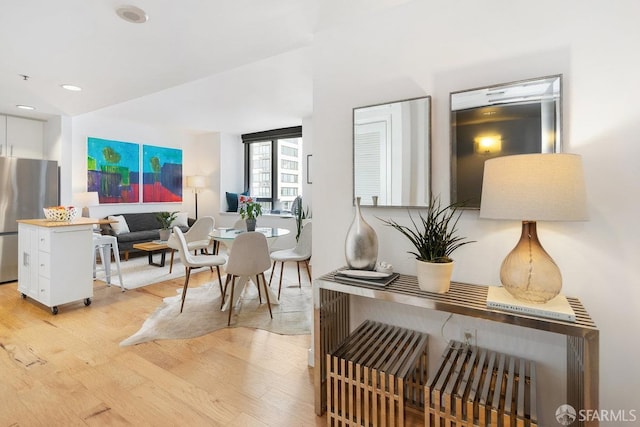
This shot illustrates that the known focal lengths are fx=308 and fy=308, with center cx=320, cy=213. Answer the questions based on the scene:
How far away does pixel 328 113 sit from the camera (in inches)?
80.4

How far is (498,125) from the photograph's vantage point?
149 cm

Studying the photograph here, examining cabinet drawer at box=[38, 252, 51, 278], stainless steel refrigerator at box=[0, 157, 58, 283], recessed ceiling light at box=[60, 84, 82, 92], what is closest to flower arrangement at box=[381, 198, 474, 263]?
cabinet drawer at box=[38, 252, 51, 278]

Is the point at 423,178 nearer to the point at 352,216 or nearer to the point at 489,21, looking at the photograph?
the point at 352,216

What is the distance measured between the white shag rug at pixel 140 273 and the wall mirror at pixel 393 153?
3.41 meters

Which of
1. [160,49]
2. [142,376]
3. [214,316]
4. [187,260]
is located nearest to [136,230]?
[187,260]

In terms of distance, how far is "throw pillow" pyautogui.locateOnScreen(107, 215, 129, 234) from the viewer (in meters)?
4.99

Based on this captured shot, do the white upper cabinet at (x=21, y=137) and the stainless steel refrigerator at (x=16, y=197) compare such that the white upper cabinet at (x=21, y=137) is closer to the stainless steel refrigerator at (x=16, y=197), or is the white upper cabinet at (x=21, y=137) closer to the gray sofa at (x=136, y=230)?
the stainless steel refrigerator at (x=16, y=197)

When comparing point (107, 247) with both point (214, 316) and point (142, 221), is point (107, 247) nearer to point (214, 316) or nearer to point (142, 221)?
point (142, 221)

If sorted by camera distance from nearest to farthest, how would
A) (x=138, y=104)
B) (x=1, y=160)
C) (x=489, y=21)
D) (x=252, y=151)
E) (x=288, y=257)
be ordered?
(x=489, y=21) < (x=288, y=257) < (x=1, y=160) < (x=138, y=104) < (x=252, y=151)

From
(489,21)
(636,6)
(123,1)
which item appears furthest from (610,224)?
(123,1)

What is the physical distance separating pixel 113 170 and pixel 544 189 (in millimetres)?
6293

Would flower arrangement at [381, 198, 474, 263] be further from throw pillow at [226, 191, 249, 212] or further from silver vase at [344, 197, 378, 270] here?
throw pillow at [226, 191, 249, 212]

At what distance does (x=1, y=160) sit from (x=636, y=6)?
19.7 ft

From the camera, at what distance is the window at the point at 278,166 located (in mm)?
6203
